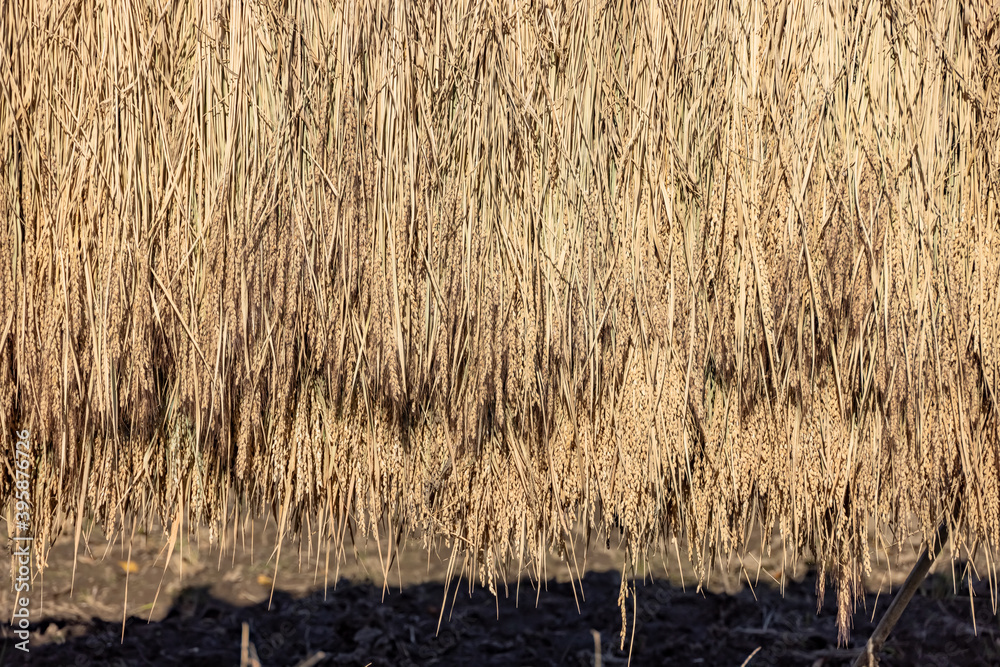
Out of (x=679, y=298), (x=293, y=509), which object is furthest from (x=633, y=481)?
(x=293, y=509)

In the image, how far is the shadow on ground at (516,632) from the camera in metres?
2.47

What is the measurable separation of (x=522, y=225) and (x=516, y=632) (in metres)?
1.92

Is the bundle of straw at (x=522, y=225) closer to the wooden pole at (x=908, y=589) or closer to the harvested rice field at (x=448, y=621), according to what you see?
the wooden pole at (x=908, y=589)

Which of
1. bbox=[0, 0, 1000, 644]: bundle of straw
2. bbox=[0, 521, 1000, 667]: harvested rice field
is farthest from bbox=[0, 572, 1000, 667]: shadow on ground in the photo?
bbox=[0, 0, 1000, 644]: bundle of straw

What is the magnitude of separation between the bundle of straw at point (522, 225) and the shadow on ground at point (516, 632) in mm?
1652

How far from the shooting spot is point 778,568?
2.93 metres

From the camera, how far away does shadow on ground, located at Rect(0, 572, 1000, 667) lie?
2473 millimetres

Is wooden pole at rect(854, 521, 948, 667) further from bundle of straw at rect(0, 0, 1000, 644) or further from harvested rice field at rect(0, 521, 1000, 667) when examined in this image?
harvested rice field at rect(0, 521, 1000, 667)

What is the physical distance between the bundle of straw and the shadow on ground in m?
1.65

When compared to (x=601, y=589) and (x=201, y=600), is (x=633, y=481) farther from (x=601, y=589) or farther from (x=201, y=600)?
(x=201, y=600)

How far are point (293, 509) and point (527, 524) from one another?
0.36m

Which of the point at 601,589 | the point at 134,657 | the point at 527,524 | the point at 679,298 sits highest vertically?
the point at 679,298

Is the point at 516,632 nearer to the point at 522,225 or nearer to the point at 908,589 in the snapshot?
the point at 908,589

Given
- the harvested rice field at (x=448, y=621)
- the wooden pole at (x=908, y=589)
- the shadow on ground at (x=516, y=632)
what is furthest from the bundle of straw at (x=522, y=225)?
the shadow on ground at (x=516, y=632)
